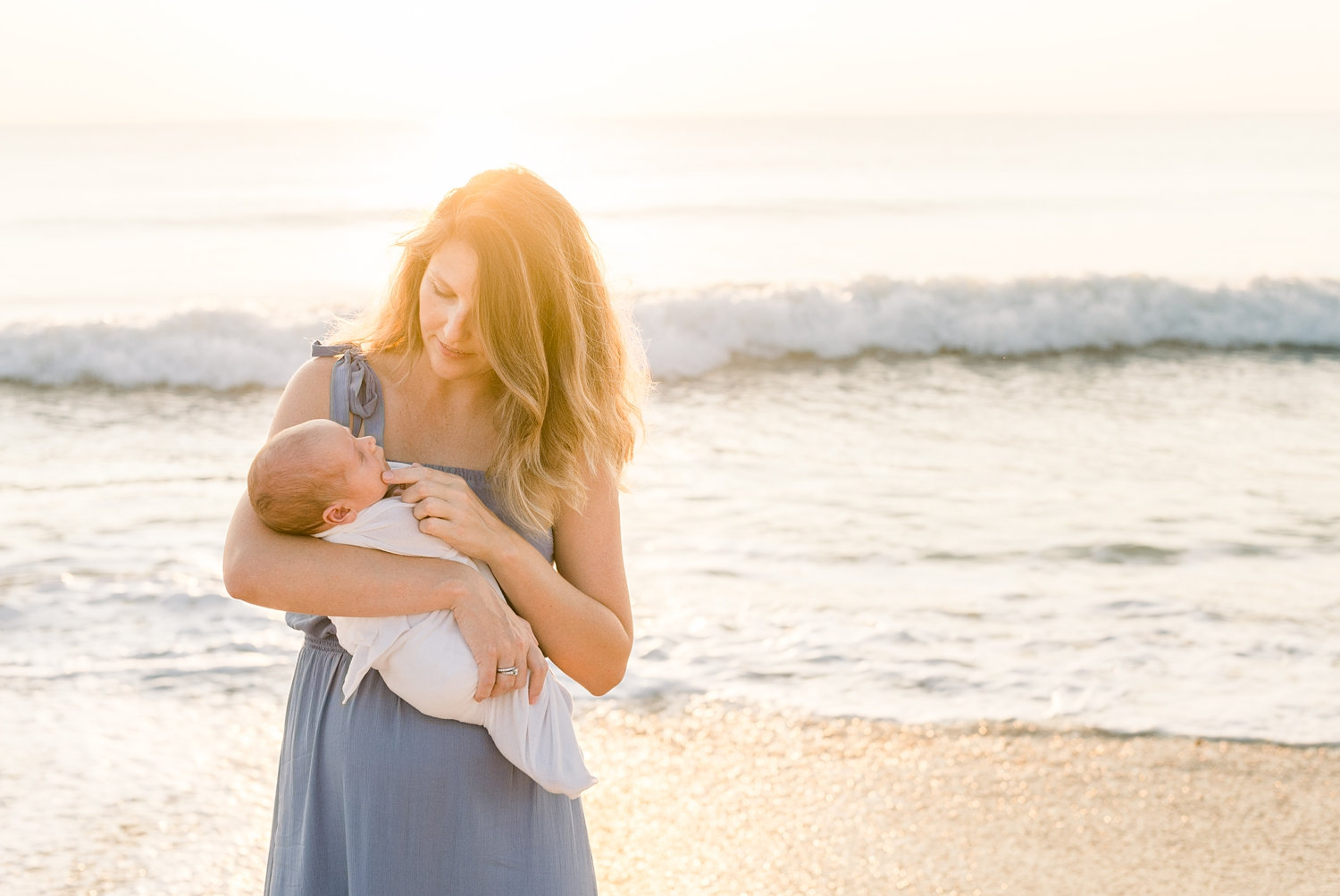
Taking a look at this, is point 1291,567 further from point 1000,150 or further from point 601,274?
point 1000,150

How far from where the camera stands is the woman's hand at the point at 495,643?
1.74 m

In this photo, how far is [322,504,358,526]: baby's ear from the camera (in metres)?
1.78

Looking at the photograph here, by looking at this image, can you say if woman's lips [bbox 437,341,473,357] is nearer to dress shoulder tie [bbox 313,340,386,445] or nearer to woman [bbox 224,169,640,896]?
woman [bbox 224,169,640,896]

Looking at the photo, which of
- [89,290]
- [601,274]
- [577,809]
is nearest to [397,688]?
[577,809]

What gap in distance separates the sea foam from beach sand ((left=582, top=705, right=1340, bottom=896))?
8.71 m

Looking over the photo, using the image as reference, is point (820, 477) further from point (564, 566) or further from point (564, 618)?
point (564, 618)

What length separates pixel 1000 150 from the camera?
4812cm

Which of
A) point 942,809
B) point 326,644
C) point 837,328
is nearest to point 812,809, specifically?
point 942,809

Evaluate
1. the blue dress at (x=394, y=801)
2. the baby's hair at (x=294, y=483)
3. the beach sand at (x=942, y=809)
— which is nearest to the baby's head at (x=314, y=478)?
the baby's hair at (x=294, y=483)

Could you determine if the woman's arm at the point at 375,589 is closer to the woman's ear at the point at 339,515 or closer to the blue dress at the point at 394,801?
the woman's ear at the point at 339,515

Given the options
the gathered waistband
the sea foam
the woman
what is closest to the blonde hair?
the woman

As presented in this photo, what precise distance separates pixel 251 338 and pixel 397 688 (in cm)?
1155

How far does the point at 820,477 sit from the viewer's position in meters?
7.87

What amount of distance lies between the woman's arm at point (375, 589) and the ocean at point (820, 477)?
22.8 inches
